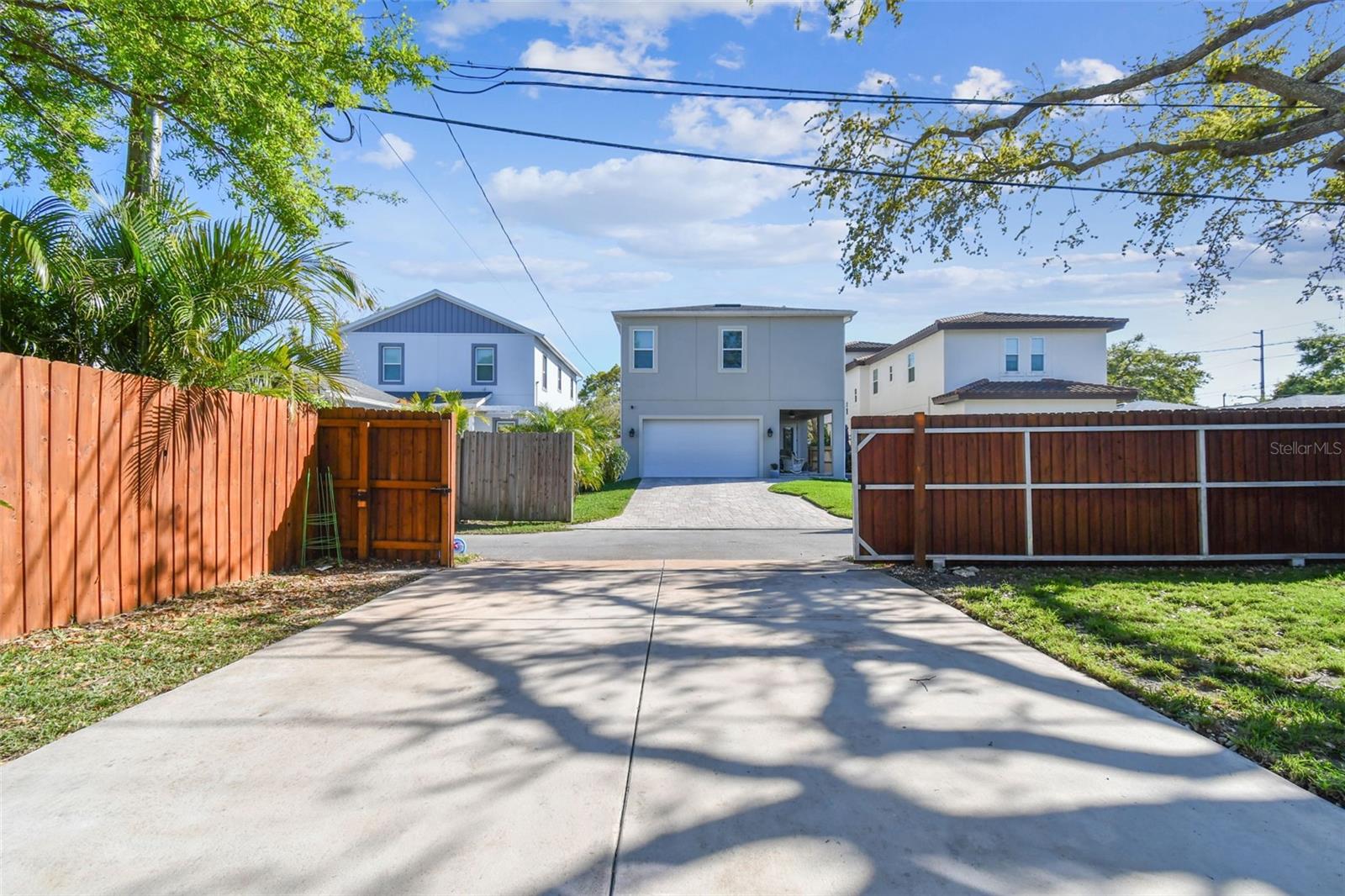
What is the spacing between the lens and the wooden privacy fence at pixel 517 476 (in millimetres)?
14258

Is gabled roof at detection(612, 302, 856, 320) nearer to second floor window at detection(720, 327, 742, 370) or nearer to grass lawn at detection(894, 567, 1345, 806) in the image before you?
second floor window at detection(720, 327, 742, 370)

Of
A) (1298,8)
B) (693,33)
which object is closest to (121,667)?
(693,33)

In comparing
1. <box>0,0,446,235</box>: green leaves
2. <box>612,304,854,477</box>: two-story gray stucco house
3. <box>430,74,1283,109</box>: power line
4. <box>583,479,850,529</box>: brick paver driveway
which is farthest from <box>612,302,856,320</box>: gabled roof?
<box>0,0,446,235</box>: green leaves

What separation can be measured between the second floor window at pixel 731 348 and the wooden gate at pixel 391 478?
51.4ft

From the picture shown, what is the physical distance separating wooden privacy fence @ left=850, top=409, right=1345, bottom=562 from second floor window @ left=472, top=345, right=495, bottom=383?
19587 millimetres

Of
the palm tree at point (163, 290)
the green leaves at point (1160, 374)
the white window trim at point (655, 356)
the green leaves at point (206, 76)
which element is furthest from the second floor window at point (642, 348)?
the green leaves at point (1160, 374)

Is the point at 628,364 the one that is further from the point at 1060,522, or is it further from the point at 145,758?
the point at 145,758

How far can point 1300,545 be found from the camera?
8.39 meters

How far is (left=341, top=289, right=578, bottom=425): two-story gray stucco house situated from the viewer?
25297mm

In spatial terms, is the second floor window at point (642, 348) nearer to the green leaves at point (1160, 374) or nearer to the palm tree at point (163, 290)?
the palm tree at point (163, 290)

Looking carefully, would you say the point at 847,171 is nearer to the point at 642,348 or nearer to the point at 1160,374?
the point at 642,348

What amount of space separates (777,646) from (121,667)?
14.1 feet

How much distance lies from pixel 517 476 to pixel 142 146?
308 inches

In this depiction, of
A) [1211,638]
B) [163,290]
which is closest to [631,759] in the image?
[1211,638]
